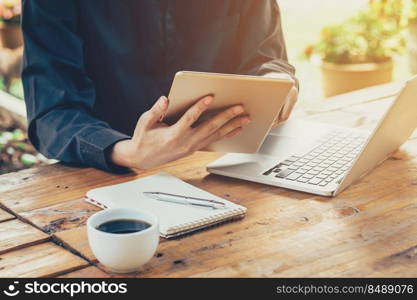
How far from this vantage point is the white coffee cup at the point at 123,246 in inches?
37.3

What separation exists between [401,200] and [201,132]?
0.41 metres

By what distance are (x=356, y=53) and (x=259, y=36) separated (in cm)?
233

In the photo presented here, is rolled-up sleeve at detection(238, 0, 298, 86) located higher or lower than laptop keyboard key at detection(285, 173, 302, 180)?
higher

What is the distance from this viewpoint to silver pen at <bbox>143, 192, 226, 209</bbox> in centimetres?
120

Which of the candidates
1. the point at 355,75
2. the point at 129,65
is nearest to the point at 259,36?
the point at 129,65

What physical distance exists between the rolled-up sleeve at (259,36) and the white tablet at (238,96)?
0.48 meters

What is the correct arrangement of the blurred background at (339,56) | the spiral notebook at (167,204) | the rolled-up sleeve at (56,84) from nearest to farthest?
the spiral notebook at (167,204) < the rolled-up sleeve at (56,84) < the blurred background at (339,56)

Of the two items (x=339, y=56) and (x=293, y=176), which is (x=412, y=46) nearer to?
(x=339, y=56)

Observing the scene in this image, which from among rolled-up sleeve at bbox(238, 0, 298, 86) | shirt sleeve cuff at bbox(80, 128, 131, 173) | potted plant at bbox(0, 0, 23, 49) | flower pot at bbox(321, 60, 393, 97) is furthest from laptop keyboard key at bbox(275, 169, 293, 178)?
potted plant at bbox(0, 0, 23, 49)

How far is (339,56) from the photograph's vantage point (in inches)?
163

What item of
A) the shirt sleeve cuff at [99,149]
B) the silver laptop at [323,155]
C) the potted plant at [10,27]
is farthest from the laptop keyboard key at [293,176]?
the potted plant at [10,27]

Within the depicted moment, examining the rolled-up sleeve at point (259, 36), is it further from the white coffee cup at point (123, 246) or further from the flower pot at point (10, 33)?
the flower pot at point (10, 33)

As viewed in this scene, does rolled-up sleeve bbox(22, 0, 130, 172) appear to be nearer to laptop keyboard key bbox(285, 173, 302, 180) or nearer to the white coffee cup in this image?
laptop keyboard key bbox(285, 173, 302, 180)

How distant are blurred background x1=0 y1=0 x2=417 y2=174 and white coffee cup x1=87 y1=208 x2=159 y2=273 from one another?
2171 millimetres
